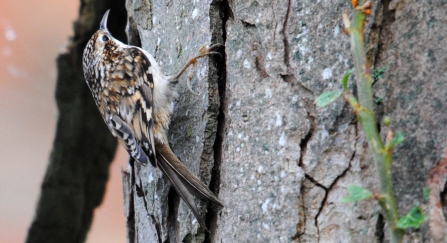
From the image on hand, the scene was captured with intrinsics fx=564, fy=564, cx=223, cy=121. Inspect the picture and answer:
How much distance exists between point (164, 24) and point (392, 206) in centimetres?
103

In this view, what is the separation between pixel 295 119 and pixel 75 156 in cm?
134

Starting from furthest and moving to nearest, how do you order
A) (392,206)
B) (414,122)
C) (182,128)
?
(182,128)
(414,122)
(392,206)

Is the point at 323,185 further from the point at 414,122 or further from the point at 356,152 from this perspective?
the point at 414,122

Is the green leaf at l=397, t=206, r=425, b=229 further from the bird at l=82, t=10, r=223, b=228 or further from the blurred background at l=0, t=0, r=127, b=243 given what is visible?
the blurred background at l=0, t=0, r=127, b=243

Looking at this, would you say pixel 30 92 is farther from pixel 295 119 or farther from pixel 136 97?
pixel 295 119

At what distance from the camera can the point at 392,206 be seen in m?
0.99

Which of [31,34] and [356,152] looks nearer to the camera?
[356,152]

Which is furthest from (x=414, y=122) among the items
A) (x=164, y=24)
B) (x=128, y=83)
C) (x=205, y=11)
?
(x=128, y=83)

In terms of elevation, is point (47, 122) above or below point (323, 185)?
above

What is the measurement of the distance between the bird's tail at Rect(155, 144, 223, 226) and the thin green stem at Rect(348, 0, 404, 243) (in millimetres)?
521

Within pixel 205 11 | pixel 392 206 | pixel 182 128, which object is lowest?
pixel 392 206

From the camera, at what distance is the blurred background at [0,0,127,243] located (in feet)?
8.14

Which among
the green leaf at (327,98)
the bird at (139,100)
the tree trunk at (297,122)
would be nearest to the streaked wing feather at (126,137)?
the bird at (139,100)

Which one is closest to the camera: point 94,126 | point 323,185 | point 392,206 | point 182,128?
point 392,206
